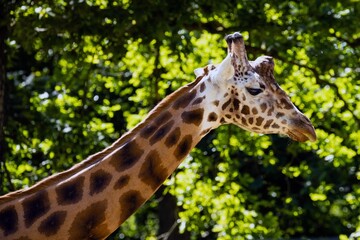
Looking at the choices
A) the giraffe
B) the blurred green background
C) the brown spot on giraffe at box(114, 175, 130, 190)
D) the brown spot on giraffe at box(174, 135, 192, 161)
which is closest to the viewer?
the giraffe

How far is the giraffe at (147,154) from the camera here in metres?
6.69

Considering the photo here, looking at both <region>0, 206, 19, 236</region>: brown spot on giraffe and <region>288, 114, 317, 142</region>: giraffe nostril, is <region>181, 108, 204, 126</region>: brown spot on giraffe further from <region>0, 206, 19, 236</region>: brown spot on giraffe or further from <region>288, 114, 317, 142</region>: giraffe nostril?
<region>0, 206, 19, 236</region>: brown spot on giraffe

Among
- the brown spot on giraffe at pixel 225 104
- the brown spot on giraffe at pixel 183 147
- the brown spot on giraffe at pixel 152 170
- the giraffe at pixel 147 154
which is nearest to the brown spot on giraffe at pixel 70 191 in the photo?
the giraffe at pixel 147 154

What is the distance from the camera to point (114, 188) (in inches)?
268

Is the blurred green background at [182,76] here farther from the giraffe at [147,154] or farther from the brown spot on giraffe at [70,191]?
the brown spot on giraffe at [70,191]

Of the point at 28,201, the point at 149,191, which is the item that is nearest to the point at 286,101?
the point at 149,191

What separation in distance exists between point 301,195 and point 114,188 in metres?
9.89

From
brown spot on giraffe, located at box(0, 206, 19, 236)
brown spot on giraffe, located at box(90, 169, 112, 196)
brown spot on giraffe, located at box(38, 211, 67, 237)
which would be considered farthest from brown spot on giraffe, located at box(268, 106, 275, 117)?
brown spot on giraffe, located at box(0, 206, 19, 236)

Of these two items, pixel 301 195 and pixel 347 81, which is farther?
pixel 301 195

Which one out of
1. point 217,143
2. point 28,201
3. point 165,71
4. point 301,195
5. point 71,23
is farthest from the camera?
point 301,195

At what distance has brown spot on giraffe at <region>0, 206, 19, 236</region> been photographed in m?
6.59

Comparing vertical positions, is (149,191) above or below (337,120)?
above

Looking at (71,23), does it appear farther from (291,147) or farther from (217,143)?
(291,147)

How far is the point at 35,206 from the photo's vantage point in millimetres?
6699
